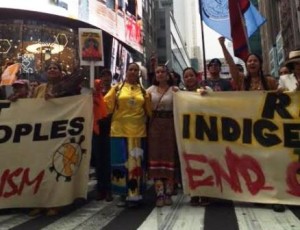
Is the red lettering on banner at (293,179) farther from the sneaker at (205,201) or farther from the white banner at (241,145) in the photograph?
the sneaker at (205,201)

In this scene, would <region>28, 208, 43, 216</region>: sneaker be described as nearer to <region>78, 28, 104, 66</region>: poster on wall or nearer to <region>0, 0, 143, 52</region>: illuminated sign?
<region>78, 28, 104, 66</region>: poster on wall

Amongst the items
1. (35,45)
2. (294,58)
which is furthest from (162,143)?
(35,45)

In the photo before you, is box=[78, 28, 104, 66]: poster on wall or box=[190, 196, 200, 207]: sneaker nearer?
box=[190, 196, 200, 207]: sneaker

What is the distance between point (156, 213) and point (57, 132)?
1.53 m

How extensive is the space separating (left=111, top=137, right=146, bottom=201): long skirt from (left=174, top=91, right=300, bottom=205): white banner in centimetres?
53

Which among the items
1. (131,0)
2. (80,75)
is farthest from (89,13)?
(80,75)

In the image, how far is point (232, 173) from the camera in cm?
599

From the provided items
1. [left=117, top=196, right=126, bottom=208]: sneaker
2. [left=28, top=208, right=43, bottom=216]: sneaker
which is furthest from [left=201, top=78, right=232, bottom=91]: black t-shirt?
[left=28, top=208, right=43, bottom=216]: sneaker

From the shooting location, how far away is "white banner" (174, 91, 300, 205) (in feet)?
19.1

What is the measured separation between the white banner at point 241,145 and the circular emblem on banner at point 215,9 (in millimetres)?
3431

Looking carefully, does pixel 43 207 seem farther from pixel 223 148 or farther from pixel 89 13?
pixel 89 13

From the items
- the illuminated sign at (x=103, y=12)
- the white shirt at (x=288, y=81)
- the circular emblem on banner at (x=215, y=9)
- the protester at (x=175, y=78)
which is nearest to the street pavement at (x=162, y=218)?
the protester at (x=175, y=78)

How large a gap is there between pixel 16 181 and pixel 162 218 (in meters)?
1.80

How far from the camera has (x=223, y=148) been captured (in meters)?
6.06
